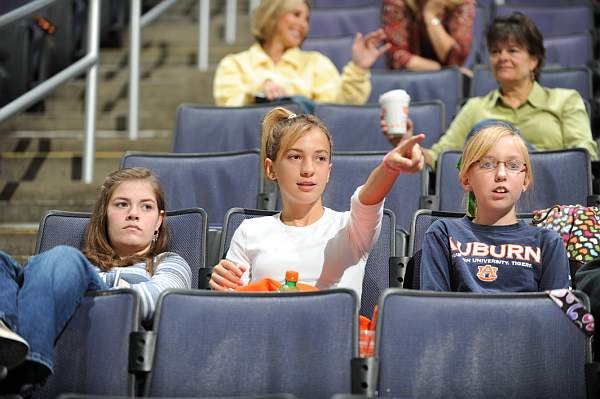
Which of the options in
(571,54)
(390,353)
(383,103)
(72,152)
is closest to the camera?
(390,353)

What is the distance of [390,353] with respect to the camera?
2.41m

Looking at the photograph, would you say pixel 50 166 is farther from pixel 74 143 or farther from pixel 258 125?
pixel 258 125

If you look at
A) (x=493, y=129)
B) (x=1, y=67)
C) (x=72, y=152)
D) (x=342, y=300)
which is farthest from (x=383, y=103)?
(x=72, y=152)

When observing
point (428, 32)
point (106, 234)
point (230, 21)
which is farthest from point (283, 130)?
point (230, 21)

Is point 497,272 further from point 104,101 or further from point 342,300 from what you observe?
point 104,101

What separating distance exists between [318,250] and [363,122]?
4.95 feet

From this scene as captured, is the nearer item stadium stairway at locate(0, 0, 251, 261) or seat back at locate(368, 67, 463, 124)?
stadium stairway at locate(0, 0, 251, 261)

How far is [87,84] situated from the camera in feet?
16.6

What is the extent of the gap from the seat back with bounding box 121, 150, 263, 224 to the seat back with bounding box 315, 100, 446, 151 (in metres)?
0.74

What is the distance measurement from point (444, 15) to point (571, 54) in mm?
758

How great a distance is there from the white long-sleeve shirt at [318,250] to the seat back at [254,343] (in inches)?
20.5

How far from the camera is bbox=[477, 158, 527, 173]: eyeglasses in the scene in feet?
9.71

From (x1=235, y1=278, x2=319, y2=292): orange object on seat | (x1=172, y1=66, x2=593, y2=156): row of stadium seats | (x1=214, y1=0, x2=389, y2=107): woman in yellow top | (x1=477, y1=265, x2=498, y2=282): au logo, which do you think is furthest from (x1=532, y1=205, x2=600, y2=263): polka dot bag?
(x1=214, y1=0, x2=389, y2=107): woman in yellow top

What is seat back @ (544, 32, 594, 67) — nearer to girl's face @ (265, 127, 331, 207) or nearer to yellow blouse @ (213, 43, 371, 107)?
yellow blouse @ (213, 43, 371, 107)
